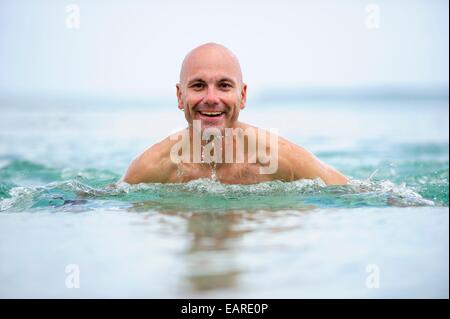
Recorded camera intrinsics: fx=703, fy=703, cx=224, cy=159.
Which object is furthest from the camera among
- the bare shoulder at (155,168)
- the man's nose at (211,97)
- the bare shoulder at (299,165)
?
the bare shoulder at (155,168)

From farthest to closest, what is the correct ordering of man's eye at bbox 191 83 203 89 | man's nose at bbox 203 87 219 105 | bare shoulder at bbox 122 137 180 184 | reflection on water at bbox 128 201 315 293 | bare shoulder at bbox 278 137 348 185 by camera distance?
bare shoulder at bbox 122 137 180 184
bare shoulder at bbox 278 137 348 185
man's eye at bbox 191 83 203 89
man's nose at bbox 203 87 219 105
reflection on water at bbox 128 201 315 293

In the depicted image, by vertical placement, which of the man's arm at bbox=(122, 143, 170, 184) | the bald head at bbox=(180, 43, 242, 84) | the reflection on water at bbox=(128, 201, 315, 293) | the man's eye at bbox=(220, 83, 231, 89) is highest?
the bald head at bbox=(180, 43, 242, 84)

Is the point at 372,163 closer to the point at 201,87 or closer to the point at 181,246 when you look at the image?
the point at 201,87

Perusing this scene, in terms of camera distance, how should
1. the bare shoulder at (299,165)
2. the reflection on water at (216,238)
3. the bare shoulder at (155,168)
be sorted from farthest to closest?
the bare shoulder at (155,168)
the bare shoulder at (299,165)
the reflection on water at (216,238)

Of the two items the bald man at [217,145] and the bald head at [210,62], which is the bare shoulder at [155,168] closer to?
the bald man at [217,145]

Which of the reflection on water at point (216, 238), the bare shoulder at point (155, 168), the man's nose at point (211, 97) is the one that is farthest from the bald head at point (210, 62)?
the reflection on water at point (216, 238)

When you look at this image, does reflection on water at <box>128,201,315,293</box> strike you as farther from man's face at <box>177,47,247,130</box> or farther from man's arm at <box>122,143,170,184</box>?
man's face at <box>177,47,247,130</box>

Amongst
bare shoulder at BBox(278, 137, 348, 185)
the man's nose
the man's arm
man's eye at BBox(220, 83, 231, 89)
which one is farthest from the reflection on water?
man's eye at BBox(220, 83, 231, 89)

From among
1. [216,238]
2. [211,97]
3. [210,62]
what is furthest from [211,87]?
[216,238]

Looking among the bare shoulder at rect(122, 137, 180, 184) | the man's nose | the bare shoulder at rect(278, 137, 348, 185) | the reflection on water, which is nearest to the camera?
the reflection on water

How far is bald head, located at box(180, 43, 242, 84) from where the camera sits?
17.7ft

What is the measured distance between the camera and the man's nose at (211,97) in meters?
5.31

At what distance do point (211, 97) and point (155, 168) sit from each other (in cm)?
87

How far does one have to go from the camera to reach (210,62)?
5.40 metres
